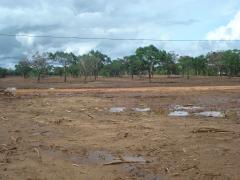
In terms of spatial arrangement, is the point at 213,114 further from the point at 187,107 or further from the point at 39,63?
the point at 39,63

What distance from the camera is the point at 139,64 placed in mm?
79000

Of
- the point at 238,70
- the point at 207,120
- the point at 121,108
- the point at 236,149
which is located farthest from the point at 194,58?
the point at 236,149

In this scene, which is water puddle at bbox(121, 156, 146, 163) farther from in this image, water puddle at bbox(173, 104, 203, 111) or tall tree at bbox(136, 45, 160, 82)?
tall tree at bbox(136, 45, 160, 82)

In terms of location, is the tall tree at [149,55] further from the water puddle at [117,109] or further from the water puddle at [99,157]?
the water puddle at [99,157]

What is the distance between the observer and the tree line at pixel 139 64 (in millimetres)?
77875

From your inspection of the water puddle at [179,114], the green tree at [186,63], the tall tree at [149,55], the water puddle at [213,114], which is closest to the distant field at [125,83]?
the tall tree at [149,55]

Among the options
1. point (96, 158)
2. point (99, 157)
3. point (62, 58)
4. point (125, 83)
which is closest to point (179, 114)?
point (99, 157)

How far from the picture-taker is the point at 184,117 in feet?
61.5

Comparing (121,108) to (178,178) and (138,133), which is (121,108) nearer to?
(138,133)

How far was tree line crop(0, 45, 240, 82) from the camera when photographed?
77.9 metres

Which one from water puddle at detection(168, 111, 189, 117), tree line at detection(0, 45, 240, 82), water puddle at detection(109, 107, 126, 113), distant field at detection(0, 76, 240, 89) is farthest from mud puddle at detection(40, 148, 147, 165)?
tree line at detection(0, 45, 240, 82)

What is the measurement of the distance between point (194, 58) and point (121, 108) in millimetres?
76671

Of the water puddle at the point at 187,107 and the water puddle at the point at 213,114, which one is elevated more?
the water puddle at the point at 213,114

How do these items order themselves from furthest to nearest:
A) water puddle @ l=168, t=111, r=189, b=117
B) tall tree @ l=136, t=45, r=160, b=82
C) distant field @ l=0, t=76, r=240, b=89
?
1. tall tree @ l=136, t=45, r=160, b=82
2. distant field @ l=0, t=76, r=240, b=89
3. water puddle @ l=168, t=111, r=189, b=117
